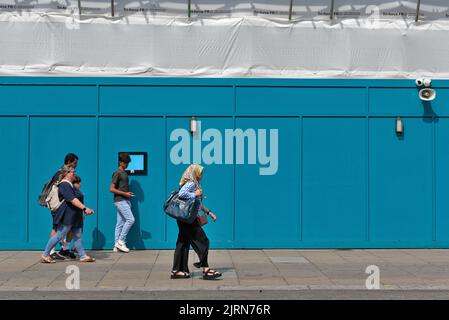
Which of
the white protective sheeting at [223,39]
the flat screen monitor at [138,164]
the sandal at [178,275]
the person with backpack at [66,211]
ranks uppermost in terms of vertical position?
the white protective sheeting at [223,39]

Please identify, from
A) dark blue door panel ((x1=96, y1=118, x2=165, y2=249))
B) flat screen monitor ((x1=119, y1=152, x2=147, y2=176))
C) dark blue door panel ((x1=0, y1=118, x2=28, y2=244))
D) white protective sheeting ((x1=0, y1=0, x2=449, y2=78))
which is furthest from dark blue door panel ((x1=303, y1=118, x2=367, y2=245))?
dark blue door panel ((x1=0, y1=118, x2=28, y2=244))

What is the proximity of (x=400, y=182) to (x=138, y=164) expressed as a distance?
5.44 meters

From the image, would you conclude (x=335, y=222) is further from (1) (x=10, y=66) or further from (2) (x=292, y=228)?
(1) (x=10, y=66)

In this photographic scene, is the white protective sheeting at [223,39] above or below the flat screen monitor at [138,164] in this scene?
above

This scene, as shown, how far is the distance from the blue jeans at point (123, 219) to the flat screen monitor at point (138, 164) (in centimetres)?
70

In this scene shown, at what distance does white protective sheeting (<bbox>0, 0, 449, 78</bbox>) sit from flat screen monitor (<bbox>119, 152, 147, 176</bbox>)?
66.9 inches

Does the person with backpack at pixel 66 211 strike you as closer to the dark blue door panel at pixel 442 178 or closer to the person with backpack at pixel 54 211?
the person with backpack at pixel 54 211

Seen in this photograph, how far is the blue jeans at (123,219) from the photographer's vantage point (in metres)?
12.4

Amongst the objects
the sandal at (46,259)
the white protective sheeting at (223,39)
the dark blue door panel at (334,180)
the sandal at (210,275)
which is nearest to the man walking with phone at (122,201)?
the sandal at (46,259)

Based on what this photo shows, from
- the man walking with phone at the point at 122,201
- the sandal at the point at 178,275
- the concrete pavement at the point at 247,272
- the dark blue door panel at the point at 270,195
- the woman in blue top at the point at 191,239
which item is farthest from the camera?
the dark blue door panel at the point at 270,195

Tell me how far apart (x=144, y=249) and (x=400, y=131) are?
5826mm

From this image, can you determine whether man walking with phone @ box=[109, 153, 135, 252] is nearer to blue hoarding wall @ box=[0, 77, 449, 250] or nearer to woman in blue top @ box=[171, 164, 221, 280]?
blue hoarding wall @ box=[0, 77, 449, 250]
